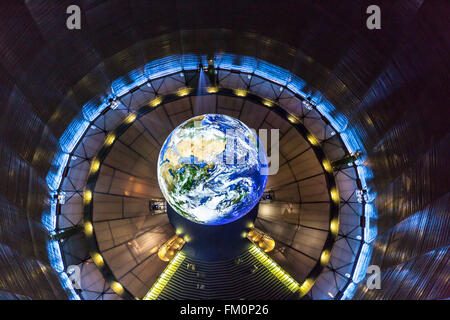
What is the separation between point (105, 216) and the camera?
13.8m

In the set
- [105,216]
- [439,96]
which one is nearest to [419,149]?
[439,96]

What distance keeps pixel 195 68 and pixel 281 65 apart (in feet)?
15.2

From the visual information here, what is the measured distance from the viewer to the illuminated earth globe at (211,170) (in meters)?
10.7

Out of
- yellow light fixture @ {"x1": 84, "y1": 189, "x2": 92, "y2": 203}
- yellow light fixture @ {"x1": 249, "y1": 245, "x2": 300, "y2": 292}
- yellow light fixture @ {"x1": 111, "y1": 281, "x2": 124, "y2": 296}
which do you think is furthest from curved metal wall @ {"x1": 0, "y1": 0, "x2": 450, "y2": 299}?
yellow light fixture @ {"x1": 249, "y1": 245, "x2": 300, "y2": 292}

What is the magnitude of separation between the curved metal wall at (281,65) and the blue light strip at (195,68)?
0.58 m

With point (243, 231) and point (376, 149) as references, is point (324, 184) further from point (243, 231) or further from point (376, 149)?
point (243, 231)

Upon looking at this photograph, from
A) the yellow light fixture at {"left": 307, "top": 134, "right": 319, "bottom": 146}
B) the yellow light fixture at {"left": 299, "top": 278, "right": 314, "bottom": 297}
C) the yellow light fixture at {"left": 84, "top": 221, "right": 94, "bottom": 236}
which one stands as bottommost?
the yellow light fixture at {"left": 299, "top": 278, "right": 314, "bottom": 297}

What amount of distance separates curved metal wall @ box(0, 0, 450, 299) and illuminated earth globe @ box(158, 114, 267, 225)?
4.49 m

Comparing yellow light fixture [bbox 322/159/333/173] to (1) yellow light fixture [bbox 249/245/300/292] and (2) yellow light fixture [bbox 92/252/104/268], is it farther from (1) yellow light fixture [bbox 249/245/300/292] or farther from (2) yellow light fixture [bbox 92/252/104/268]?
(2) yellow light fixture [bbox 92/252/104/268]

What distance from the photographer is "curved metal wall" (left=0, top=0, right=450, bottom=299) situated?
27.2 ft

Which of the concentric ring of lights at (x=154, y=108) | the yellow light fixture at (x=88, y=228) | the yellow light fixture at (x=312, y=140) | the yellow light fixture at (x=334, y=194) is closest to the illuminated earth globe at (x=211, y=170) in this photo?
the concentric ring of lights at (x=154, y=108)

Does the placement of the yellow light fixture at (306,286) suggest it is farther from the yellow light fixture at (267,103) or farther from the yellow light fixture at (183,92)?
the yellow light fixture at (183,92)

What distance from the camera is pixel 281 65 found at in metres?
13.7
